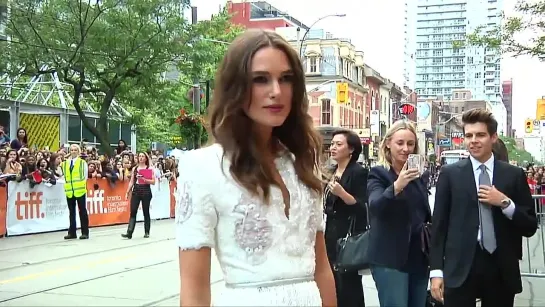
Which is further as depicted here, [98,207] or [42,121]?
[42,121]

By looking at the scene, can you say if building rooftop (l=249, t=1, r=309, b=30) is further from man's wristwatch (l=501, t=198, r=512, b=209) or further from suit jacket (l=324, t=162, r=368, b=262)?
man's wristwatch (l=501, t=198, r=512, b=209)

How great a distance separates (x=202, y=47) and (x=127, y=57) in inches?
133

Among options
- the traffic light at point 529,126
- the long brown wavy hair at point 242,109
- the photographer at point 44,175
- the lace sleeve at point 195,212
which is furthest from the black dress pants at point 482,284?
the traffic light at point 529,126

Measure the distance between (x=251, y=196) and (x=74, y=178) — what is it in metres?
12.9

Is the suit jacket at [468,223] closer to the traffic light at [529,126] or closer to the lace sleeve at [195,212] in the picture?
the lace sleeve at [195,212]

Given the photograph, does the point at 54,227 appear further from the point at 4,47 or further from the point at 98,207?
the point at 4,47

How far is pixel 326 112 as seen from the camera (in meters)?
67.2

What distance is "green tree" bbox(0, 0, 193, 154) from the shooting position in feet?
82.7

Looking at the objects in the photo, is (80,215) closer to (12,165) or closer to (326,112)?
(12,165)

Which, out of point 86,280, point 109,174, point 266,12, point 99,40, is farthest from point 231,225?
point 266,12

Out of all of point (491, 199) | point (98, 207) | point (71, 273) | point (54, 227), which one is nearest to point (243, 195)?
point (491, 199)

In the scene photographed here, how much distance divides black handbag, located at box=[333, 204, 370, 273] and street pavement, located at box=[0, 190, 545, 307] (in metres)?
0.97

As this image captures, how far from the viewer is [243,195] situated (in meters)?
1.98

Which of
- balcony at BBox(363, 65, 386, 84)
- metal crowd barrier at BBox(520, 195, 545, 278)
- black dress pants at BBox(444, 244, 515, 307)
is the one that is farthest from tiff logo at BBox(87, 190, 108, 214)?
balcony at BBox(363, 65, 386, 84)
